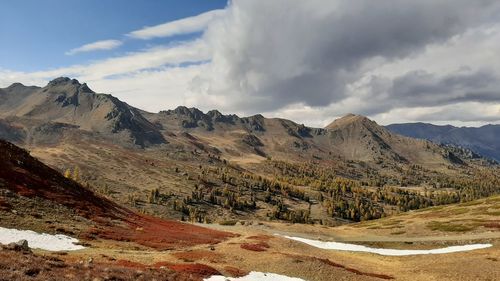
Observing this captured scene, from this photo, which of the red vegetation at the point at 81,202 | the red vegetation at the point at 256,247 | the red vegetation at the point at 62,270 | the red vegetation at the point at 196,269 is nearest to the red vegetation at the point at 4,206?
the red vegetation at the point at 81,202

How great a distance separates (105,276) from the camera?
32.7 meters

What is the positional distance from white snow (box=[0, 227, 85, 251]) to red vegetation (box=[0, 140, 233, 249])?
22.2 feet

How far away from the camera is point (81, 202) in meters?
76.8

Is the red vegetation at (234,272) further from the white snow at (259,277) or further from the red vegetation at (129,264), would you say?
the red vegetation at (129,264)

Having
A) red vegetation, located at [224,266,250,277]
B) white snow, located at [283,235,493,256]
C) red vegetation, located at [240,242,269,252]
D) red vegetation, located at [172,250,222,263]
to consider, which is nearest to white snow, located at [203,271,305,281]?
red vegetation, located at [224,266,250,277]

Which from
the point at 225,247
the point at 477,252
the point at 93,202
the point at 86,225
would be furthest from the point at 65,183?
the point at 477,252

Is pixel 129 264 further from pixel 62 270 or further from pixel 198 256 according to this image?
pixel 198 256

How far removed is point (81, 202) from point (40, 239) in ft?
94.1

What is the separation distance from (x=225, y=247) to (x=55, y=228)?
24.3 metres

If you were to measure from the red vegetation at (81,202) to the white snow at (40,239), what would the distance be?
676 centimetres

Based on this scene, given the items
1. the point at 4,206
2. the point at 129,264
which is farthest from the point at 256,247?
the point at 4,206

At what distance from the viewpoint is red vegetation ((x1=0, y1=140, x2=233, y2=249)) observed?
6538 cm

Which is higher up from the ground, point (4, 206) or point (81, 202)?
point (4, 206)

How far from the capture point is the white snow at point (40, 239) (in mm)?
46091
